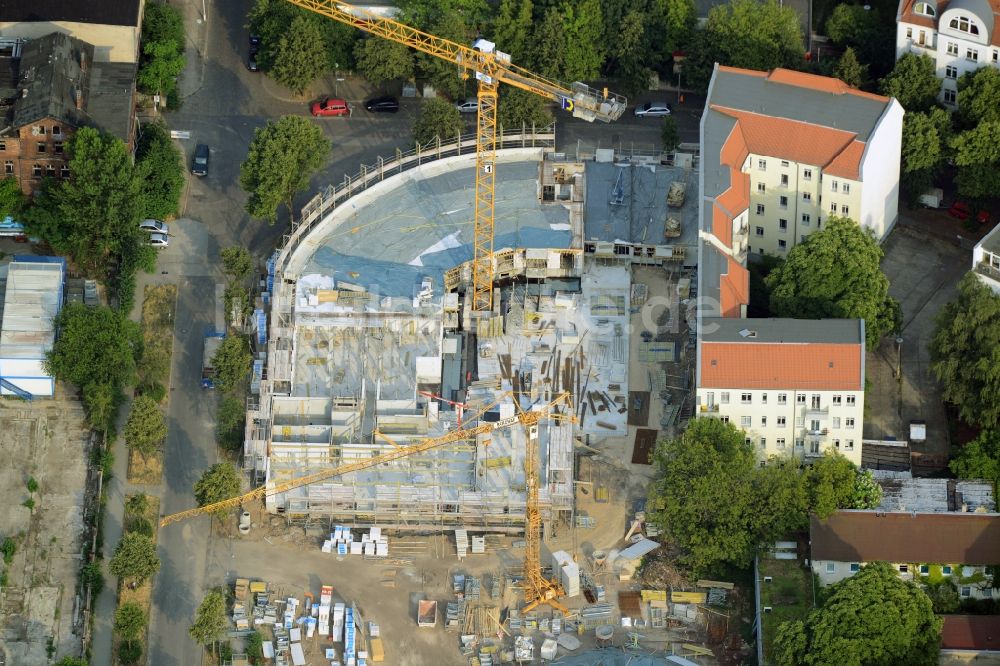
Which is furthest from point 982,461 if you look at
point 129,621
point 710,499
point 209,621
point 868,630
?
point 129,621

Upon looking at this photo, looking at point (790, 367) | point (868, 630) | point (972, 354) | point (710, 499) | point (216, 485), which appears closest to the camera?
point (868, 630)

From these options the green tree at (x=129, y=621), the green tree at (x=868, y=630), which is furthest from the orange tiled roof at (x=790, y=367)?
the green tree at (x=129, y=621)

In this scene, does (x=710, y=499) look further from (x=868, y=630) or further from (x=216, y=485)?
(x=216, y=485)

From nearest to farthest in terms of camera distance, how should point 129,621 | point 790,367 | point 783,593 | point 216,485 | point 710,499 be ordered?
point 783,593 → point 129,621 → point 710,499 → point 790,367 → point 216,485

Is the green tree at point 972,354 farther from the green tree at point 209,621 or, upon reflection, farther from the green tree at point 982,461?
the green tree at point 209,621

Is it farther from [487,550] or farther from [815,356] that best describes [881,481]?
[487,550]

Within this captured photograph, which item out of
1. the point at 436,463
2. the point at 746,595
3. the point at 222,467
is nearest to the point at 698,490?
the point at 746,595
